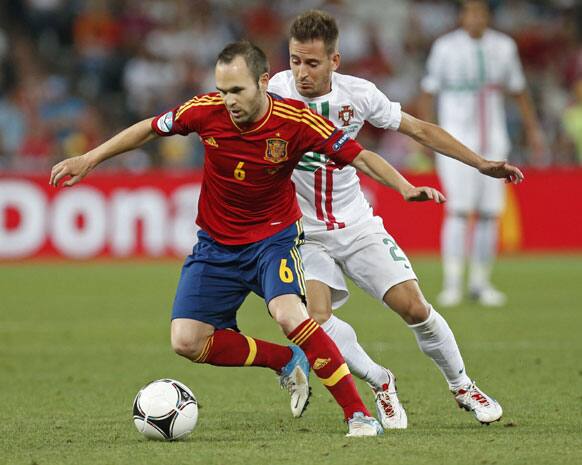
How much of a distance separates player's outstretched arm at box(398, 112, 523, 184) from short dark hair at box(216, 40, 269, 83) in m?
0.88

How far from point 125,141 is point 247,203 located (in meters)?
0.63

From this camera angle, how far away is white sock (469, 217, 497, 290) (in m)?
11.4

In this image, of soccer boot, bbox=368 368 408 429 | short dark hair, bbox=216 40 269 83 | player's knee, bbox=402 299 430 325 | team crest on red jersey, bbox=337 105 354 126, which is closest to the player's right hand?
short dark hair, bbox=216 40 269 83

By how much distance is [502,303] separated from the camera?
11422 mm

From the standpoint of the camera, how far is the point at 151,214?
604 inches

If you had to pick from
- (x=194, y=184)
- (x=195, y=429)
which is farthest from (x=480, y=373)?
(x=194, y=184)

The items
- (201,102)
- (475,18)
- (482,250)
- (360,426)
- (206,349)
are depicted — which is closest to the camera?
(360,426)

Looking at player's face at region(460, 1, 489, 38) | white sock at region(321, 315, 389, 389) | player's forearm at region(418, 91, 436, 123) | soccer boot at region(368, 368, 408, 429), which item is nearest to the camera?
soccer boot at region(368, 368, 408, 429)

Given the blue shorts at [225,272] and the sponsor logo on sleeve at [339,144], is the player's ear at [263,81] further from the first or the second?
the blue shorts at [225,272]

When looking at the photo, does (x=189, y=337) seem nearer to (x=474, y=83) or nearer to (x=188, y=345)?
(x=188, y=345)

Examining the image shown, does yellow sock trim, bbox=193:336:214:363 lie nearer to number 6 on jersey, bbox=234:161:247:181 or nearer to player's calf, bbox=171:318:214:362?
player's calf, bbox=171:318:214:362

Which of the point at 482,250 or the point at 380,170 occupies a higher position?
the point at 380,170

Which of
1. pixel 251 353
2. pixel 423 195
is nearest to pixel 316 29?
pixel 423 195

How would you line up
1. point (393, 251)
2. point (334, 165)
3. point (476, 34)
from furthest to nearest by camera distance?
point (476, 34) → point (334, 165) → point (393, 251)
